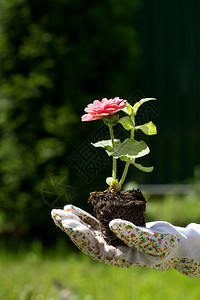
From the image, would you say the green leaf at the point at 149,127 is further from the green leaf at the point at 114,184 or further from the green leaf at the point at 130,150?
the green leaf at the point at 114,184

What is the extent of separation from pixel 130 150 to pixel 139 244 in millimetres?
287

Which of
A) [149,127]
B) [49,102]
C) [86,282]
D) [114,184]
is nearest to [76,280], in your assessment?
[86,282]

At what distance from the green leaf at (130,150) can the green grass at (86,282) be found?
1578mm

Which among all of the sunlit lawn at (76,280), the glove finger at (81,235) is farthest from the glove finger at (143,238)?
the sunlit lawn at (76,280)

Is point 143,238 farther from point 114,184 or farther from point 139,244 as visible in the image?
point 114,184

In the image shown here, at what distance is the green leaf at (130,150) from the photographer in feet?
4.65

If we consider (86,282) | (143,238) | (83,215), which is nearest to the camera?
(143,238)

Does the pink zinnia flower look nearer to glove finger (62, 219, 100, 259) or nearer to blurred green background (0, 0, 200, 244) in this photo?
glove finger (62, 219, 100, 259)

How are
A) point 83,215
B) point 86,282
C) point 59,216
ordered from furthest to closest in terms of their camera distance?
point 86,282
point 83,215
point 59,216

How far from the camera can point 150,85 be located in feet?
18.9

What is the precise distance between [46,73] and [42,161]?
0.78 m

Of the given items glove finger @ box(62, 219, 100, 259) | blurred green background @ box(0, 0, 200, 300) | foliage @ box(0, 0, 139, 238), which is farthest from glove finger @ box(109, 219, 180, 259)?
foliage @ box(0, 0, 139, 238)

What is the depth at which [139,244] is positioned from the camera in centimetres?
135

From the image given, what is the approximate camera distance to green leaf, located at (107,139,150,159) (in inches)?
55.8
